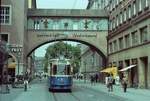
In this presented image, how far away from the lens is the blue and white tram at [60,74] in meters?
42.0

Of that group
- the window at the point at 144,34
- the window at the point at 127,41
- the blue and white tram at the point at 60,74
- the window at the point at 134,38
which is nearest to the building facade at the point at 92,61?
the window at the point at 127,41

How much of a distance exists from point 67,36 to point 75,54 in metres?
68.3

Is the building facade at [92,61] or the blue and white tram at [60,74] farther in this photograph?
the building facade at [92,61]

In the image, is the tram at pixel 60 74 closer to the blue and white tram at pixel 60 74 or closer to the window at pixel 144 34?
the blue and white tram at pixel 60 74

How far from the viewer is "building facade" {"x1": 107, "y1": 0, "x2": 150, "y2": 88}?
4925cm

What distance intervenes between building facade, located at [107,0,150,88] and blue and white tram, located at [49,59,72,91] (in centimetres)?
969

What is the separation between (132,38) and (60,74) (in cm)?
1655

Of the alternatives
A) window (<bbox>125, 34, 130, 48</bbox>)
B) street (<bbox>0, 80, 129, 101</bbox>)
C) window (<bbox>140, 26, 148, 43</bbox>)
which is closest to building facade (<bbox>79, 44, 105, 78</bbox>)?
window (<bbox>125, 34, 130, 48</bbox>)

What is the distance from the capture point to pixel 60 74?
4234cm

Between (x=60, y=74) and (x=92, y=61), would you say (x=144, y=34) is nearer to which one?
(x=60, y=74)

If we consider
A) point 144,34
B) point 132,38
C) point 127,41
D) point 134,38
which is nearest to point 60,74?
point 144,34

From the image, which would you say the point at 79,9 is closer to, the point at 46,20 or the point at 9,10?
the point at 46,20

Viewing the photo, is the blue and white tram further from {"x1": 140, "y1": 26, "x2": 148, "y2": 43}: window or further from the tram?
{"x1": 140, "y1": 26, "x2": 148, "y2": 43}: window

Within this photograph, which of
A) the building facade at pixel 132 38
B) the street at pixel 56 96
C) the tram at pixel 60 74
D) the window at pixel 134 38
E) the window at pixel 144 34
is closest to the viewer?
the street at pixel 56 96
